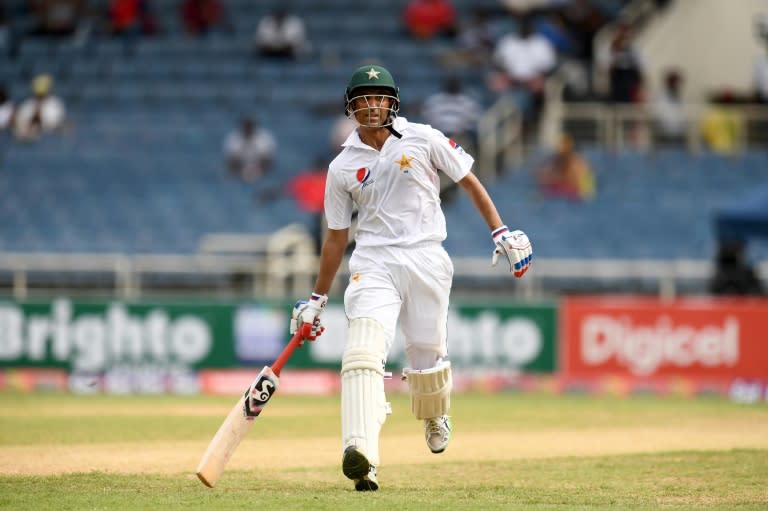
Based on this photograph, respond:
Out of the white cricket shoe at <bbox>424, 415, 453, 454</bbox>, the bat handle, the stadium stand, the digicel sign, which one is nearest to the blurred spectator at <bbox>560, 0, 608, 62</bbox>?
the stadium stand

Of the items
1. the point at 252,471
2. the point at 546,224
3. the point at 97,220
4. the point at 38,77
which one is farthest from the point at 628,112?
the point at 252,471

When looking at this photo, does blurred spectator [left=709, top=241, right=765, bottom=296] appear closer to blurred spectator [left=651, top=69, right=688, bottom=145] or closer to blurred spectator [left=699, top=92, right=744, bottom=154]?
blurred spectator [left=699, top=92, right=744, bottom=154]

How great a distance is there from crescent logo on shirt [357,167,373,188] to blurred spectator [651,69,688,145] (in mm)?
15512

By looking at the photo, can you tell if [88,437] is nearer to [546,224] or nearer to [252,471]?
[252,471]

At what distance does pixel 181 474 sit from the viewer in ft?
29.4

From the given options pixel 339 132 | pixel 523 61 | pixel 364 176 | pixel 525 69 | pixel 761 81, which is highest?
pixel 523 61

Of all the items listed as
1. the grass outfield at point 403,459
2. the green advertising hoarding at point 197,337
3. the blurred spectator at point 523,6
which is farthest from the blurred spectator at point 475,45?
the grass outfield at point 403,459

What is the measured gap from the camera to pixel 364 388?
7852mm

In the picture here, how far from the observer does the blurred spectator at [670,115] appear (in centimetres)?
2308

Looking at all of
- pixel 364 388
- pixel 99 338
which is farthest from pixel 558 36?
pixel 364 388

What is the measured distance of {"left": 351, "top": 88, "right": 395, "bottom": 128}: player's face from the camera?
8273 millimetres

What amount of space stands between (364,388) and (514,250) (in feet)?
3.95

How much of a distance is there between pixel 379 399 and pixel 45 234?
1489cm

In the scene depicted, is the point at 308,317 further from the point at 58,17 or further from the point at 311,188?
the point at 58,17
